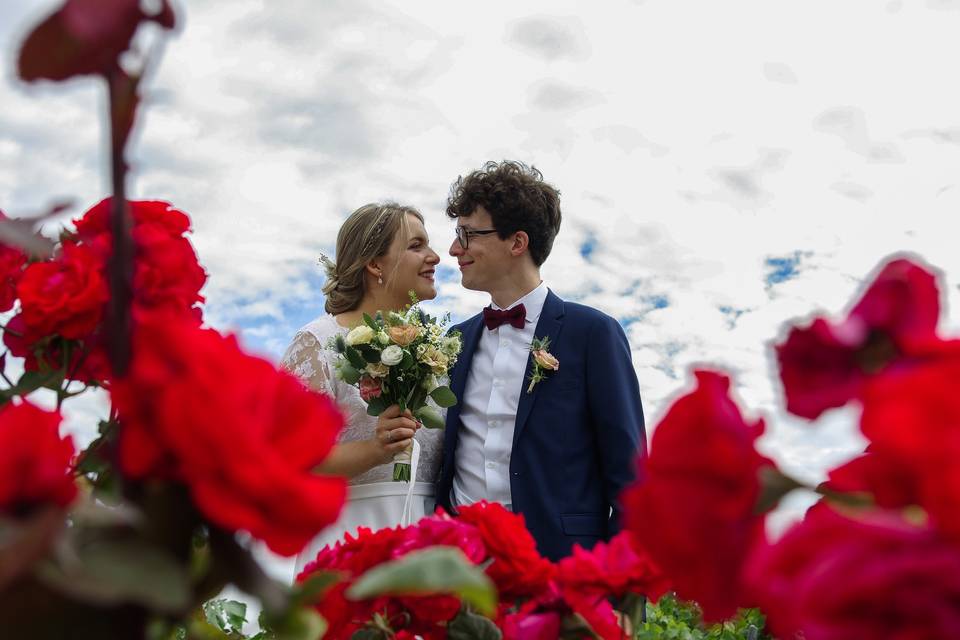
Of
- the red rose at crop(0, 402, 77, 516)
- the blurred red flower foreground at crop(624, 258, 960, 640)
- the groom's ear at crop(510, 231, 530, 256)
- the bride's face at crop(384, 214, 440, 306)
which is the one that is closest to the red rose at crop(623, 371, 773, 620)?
the blurred red flower foreground at crop(624, 258, 960, 640)

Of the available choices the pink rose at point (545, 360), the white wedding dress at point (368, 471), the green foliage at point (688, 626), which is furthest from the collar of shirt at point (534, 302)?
the green foliage at point (688, 626)

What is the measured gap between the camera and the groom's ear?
158 inches

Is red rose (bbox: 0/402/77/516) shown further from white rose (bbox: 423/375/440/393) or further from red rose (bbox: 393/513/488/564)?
white rose (bbox: 423/375/440/393)

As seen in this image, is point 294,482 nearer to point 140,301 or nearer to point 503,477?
point 140,301

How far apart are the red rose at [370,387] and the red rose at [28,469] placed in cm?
265

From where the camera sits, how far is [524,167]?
435 cm

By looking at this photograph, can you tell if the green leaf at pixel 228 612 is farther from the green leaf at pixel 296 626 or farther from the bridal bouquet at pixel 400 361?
the green leaf at pixel 296 626

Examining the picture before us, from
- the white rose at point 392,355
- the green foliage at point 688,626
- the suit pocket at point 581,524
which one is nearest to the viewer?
the green foliage at point 688,626

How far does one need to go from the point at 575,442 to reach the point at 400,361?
79 cm

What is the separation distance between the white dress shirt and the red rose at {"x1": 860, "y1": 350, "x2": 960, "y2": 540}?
9.64 ft

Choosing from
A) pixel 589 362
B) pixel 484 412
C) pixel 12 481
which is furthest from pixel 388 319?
pixel 12 481

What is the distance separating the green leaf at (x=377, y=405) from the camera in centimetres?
309

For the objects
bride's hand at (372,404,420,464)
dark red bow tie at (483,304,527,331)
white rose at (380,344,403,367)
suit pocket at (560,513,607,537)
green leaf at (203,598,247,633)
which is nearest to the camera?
green leaf at (203,598,247,633)

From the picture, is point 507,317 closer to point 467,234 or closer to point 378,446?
point 467,234
